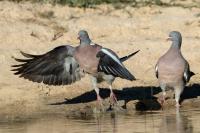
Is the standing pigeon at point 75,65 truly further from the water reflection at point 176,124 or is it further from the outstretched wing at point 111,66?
the water reflection at point 176,124

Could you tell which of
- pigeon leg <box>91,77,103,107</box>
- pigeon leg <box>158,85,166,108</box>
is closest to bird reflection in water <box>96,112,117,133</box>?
pigeon leg <box>91,77,103,107</box>

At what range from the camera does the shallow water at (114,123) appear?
34.5ft

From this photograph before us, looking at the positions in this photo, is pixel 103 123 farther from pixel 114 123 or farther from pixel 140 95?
pixel 140 95

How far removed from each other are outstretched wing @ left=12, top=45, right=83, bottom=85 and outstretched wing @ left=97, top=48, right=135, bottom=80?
1.86ft

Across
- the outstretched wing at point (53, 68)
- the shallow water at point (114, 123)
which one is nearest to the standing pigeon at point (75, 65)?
the outstretched wing at point (53, 68)

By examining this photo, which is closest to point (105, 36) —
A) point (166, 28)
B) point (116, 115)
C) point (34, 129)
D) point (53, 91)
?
point (166, 28)

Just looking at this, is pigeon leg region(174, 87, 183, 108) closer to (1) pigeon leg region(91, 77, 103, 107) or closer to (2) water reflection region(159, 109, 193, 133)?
(2) water reflection region(159, 109, 193, 133)

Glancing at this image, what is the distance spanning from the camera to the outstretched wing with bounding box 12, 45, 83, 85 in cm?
1269

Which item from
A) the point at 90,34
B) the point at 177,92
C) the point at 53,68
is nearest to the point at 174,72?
the point at 177,92

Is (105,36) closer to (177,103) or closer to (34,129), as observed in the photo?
(177,103)

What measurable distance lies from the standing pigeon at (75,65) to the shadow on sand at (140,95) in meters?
0.37

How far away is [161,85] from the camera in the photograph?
503 inches

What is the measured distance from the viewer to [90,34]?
50.8ft

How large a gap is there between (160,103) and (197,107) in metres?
0.54
